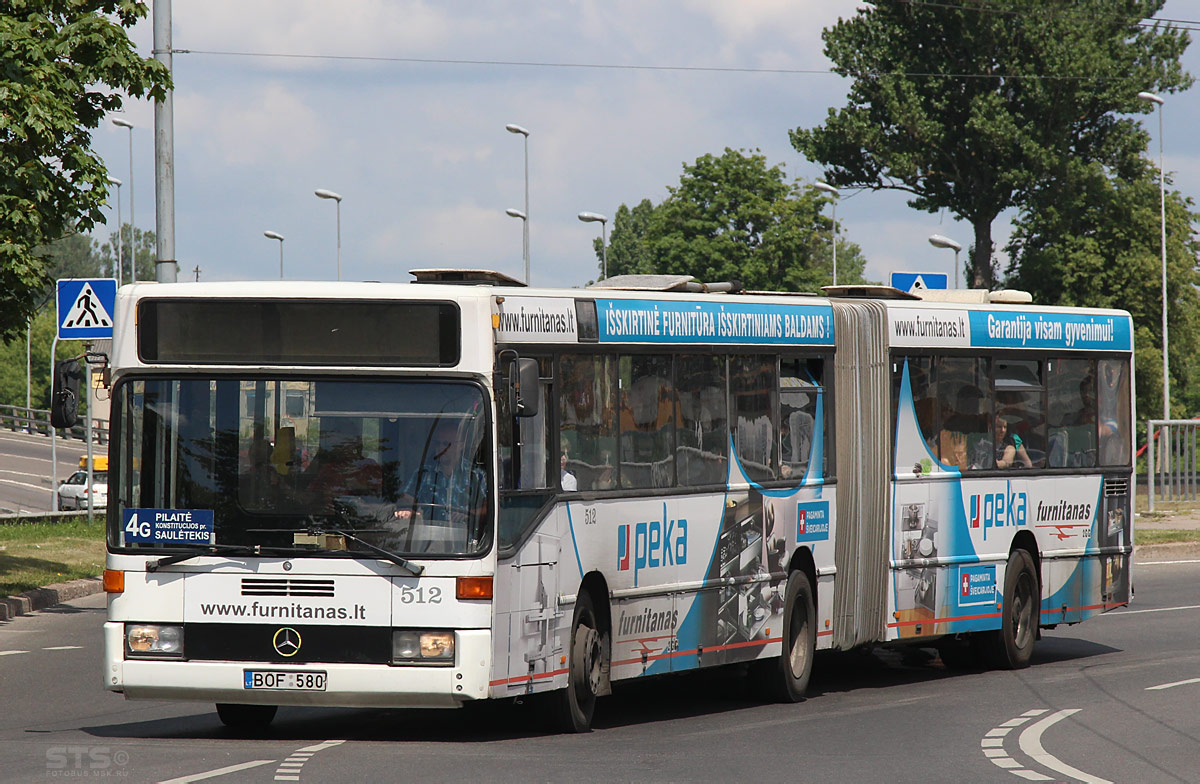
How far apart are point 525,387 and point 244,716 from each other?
292cm

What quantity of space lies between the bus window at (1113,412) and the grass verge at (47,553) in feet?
38.4

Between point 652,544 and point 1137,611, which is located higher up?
point 652,544

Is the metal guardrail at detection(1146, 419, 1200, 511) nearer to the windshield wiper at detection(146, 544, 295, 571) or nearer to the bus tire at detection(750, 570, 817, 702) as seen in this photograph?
the bus tire at detection(750, 570, 817, 702)

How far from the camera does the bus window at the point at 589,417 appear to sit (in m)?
11.2

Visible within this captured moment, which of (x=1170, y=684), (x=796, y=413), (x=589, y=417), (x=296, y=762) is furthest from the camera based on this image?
(x=1170, y=684)

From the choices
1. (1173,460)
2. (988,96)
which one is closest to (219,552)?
(1173,460)

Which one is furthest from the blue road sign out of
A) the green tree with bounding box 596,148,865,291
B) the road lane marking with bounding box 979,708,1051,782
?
the green tree with bounding box 596,148,865,291

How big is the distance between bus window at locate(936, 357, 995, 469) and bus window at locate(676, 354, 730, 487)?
314 cm

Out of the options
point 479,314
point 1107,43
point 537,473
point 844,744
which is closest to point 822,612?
point 844,744

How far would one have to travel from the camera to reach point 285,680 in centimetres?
996

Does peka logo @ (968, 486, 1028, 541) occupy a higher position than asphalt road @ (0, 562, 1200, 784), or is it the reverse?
peka logo @ (968, 486, 1028, 541)

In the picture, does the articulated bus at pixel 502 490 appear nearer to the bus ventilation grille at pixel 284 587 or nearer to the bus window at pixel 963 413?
the bus ventilation grille at pixel 284 587

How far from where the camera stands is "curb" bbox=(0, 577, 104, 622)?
19.1 m

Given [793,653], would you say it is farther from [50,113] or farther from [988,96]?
[988,96]
